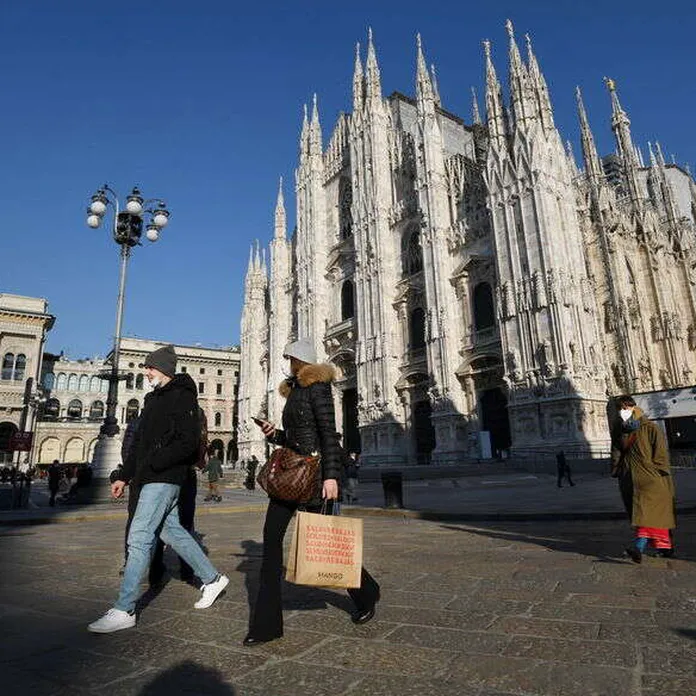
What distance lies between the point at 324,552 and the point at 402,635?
24.1 inches

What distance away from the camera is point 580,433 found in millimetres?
19109

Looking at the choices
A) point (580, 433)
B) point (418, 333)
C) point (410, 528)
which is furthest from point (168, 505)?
point (418, 333)

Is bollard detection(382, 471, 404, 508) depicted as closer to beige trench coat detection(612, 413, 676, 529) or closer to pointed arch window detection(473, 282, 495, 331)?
beige trench coat detection(612, 413, 676, 529)

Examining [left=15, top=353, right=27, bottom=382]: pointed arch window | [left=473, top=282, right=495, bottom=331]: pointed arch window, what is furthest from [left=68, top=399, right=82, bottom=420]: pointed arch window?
[left=473, top=282, right=495, bottom=331]: pointed arch window

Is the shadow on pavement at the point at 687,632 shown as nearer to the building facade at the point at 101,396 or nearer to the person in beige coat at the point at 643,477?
the person in beige coat at the point at 643,477

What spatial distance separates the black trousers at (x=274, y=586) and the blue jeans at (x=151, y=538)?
2.24 feet

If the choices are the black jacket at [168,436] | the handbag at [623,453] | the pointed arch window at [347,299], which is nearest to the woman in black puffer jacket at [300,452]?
the black jacket at [168,436]

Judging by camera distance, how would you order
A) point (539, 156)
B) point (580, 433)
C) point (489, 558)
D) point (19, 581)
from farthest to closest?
1. point (539, 156)
2. point (580, 433)
3. point (489, 558)
4. point (19, 581)

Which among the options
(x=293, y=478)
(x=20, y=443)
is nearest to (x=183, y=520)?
(x=293, y=478)

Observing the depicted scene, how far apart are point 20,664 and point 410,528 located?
18.3ft

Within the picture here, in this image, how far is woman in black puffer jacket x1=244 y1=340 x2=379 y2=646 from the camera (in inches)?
95.4

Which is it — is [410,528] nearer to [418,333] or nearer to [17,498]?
[17,498]

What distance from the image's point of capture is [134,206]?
1272 centimetres

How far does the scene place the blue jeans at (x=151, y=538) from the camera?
8.92ft
